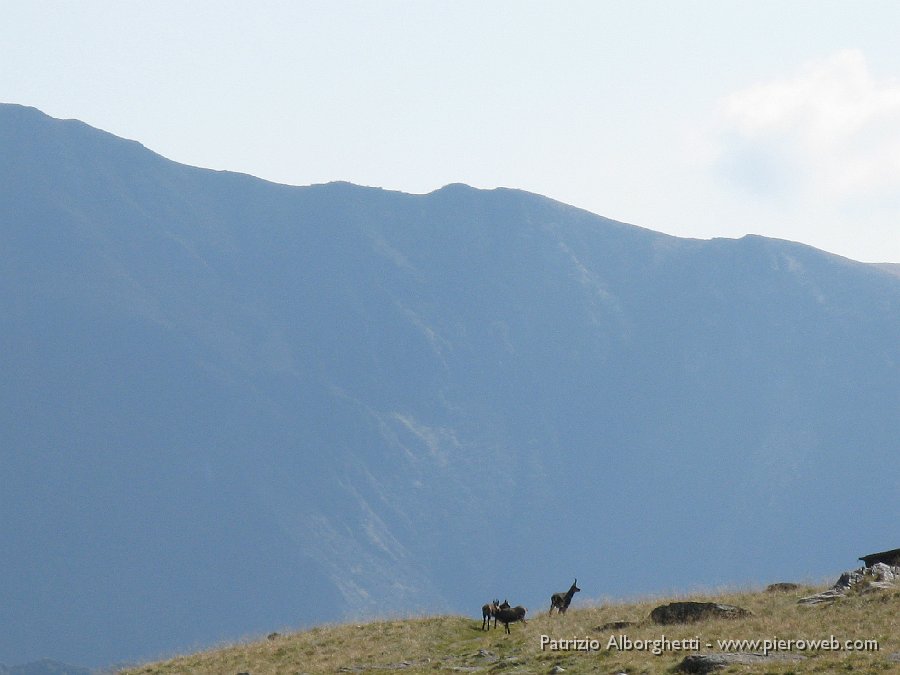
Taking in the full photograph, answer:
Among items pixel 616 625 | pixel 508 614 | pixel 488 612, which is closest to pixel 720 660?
pixel 616 625

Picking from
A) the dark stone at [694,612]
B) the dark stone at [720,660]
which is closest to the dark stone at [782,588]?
the dark stone at [694,612]

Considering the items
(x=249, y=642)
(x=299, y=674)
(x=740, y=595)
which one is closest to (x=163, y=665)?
(x=249, y=642)

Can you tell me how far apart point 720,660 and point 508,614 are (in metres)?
9.98

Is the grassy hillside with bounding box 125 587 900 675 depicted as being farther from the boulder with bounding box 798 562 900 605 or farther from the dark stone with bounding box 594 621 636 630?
the boulder with bounding box 798 562 900 605

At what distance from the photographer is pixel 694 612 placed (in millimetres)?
26641

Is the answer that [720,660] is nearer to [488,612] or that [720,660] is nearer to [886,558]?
[488,612]

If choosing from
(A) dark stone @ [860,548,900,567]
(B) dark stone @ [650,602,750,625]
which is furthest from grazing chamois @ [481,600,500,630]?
(A) dark stone @ [860,548,900,567]

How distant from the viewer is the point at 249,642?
31.8 m

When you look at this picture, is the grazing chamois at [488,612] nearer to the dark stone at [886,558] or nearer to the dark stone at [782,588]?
the dark stone at [782,588]

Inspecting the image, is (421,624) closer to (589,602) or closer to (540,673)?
(589,602)

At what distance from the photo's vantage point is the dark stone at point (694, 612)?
1030 inches

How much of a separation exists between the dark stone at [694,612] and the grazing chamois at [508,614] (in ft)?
13.7

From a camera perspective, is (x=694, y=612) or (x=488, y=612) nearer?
(x=694, y=612)

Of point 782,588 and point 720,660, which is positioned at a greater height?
point 782,588
